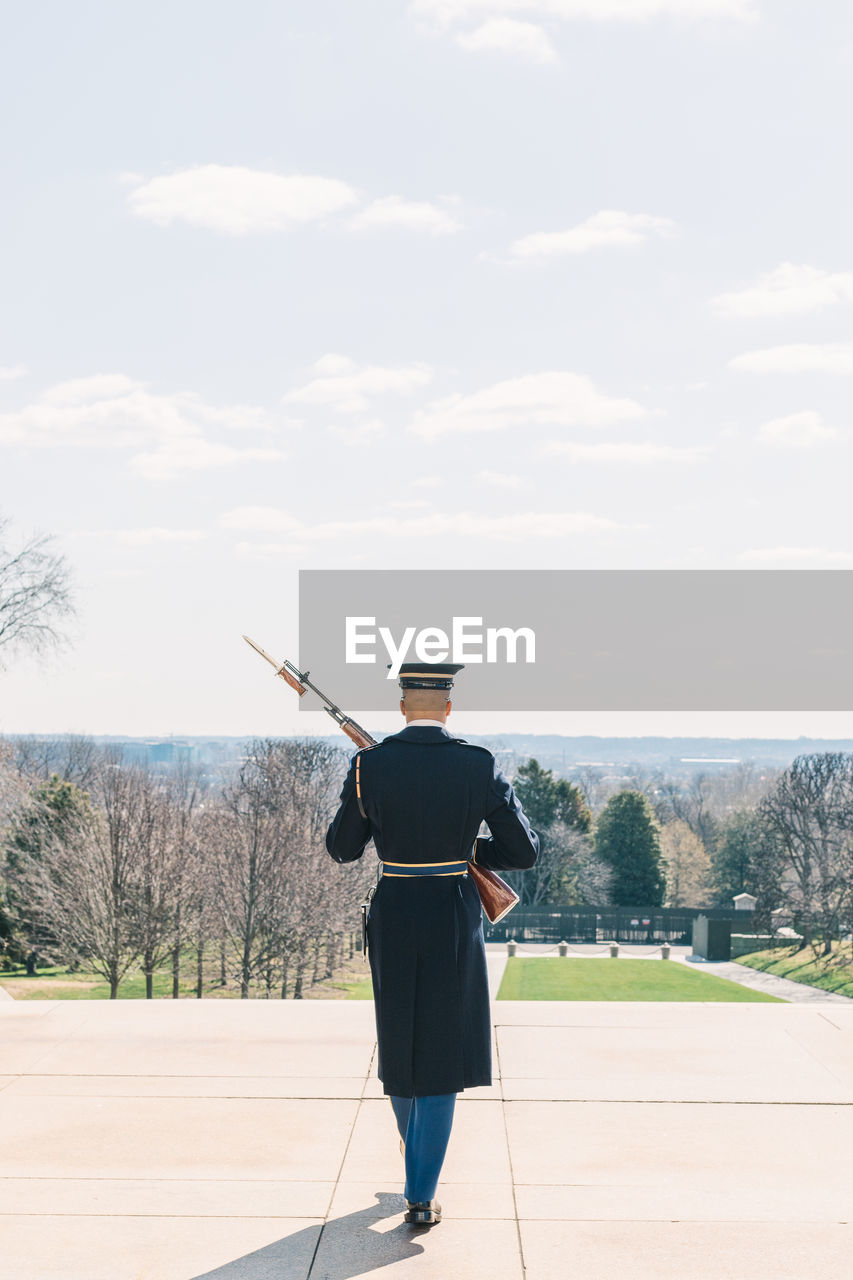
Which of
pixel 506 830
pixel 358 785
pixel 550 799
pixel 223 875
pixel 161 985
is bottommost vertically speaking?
pixel 161 985

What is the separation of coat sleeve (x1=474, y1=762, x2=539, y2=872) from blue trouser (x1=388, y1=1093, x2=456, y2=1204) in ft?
2.83

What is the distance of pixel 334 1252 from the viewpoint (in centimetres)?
425

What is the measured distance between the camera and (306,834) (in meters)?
35.2

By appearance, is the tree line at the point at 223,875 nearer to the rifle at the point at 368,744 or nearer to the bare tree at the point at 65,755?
the rifle at the point at 368,744

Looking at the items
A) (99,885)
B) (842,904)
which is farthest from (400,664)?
(842,904)

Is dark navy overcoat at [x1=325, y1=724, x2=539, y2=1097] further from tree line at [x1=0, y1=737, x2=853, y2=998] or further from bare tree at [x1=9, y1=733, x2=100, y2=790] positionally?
bare tree at [x1=9, y1=733, x2=100, y2=790]

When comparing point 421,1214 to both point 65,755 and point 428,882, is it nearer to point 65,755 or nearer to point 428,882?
point 428,882

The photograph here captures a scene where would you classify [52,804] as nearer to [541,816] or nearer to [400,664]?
[400,664]

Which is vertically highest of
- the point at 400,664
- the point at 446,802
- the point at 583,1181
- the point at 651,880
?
the point at 400,664

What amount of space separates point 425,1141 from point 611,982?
3008 cm

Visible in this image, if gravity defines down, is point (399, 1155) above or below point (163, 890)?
above

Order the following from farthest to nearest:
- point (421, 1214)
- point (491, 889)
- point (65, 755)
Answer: point (65, 755) < point (491, 889) < point (421, 1214)

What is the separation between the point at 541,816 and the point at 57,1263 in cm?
6228

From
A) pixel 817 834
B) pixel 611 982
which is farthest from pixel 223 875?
pixel 817 834
